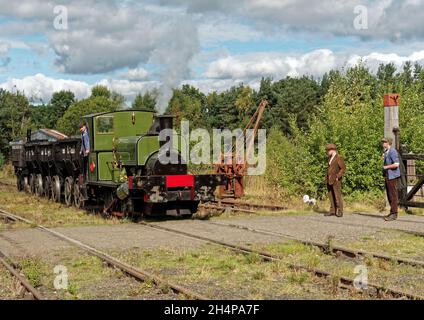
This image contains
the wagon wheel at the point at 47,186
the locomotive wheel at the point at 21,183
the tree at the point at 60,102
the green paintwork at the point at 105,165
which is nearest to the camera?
the green paintwork at the point at 105,165

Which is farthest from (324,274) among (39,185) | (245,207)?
(39,185)

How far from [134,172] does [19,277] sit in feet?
24.7

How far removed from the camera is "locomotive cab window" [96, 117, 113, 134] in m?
16.5

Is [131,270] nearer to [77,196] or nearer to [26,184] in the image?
[77,196]

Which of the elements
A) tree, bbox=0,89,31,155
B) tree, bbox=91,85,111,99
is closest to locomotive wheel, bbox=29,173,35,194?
tree, bbox=0,89,31,155

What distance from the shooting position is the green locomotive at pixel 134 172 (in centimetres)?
1424

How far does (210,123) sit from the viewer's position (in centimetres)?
8031

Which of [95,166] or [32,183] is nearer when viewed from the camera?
[95,166]

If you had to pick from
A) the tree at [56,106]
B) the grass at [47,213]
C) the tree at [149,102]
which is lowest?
the grass at [47,213]

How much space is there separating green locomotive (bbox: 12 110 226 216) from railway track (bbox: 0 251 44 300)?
4678 mm

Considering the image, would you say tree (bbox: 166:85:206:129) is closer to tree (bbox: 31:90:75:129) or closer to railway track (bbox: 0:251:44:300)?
tree (bbox: 31:90:75:129)

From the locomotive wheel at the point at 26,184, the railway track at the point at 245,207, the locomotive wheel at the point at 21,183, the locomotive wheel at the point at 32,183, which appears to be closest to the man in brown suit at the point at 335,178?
the railway track at the point at 245,207

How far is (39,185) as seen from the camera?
24.9m

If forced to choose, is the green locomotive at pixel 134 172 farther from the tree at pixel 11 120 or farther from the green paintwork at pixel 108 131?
the tree at pixel 11 120
